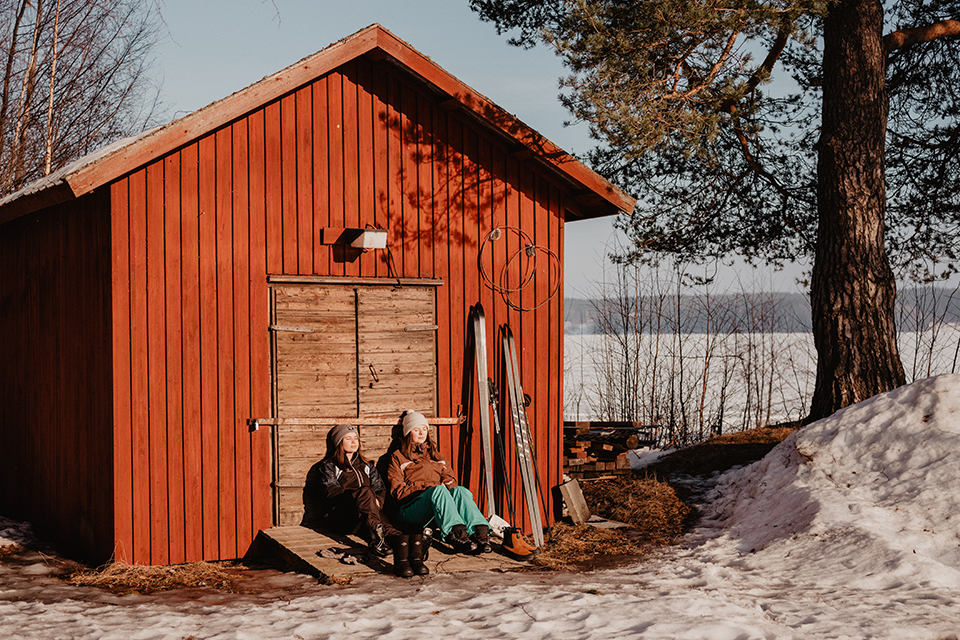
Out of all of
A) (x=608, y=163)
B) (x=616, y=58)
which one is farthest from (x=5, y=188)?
(x=616, y=58)

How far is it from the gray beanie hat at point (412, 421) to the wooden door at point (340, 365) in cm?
23

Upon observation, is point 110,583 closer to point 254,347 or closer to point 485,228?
point 254,347

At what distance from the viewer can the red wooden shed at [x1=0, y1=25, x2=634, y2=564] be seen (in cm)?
671

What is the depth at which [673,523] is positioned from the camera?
8.52 meters

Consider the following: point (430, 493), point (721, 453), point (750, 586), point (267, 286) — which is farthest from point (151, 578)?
point (721, 453)

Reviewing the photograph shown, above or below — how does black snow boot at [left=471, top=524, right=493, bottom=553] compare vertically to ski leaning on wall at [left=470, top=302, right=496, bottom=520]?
below

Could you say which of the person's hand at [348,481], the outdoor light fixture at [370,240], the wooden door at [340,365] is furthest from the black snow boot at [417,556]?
the outdoor light fixture at [370,240]

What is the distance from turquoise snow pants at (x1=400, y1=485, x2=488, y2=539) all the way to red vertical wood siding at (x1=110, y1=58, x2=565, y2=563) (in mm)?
929

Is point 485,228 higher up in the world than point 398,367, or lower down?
higher up

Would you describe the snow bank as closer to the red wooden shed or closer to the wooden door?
the red wooden shed

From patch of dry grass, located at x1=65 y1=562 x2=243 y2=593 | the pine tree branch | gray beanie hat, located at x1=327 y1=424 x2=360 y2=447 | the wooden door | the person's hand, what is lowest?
patch of dry grass, located at x1=65 y1=562 x2=243 y2=593

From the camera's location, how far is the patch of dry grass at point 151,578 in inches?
244

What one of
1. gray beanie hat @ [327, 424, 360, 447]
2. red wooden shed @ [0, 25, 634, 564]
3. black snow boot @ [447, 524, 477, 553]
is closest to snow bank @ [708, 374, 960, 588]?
red wooden shed @ [0, 25, 634, 564]

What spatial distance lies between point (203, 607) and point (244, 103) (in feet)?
12.3
